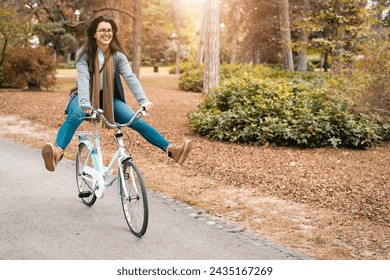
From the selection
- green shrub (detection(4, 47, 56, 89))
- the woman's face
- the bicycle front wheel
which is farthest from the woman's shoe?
green shrub (detection(4, 47, 56, 89))

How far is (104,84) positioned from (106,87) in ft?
0.12

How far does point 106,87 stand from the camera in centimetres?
512

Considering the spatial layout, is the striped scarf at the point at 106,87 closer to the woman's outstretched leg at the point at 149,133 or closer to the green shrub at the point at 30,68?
the woman's outstretched leg at the point at 149,133

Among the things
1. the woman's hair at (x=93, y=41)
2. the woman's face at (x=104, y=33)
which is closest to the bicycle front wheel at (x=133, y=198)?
the woman's hair at (x=93, y=41)

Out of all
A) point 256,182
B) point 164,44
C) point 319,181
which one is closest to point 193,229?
point 256,182

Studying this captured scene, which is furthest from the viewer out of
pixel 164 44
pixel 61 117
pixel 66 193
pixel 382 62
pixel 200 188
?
pixel 164 44

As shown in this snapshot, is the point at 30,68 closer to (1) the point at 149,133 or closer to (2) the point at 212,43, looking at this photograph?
(2) the point at 212,43

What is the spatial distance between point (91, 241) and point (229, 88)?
7.45 metres

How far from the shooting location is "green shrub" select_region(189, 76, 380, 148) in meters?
10.2

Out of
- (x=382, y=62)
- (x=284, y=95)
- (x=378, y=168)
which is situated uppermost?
(x=382, y=62)

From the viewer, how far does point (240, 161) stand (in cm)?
880

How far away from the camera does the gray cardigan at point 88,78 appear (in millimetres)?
4945

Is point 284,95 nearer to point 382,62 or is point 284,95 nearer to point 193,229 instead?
point 382,62

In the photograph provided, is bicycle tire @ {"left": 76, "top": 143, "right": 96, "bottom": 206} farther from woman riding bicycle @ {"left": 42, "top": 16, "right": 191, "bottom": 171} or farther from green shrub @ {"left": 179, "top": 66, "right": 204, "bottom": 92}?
green shrub @ {"left": 179, "top": 66, "right": 204, "bottom": 92}
